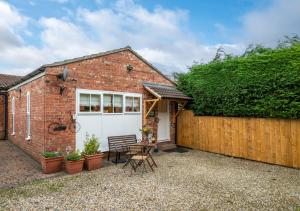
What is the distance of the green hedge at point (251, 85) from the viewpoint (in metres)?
7.14

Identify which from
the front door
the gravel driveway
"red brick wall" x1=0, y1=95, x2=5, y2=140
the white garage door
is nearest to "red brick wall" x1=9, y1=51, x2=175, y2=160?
the white garage door

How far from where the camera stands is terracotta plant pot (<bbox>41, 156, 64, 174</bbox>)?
651 centimetres

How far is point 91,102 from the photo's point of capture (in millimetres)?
8312

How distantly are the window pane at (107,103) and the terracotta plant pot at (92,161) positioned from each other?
2.19 meters

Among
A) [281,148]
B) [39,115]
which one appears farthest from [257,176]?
[39,115]

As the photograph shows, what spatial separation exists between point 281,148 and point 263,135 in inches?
30.1

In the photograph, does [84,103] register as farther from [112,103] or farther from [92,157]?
[92,157]

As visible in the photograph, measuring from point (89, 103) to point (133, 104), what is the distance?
7.67 ft

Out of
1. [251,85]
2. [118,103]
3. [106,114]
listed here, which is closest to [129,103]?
[118,103]

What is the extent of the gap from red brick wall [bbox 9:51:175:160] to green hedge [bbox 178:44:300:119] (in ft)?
9.71

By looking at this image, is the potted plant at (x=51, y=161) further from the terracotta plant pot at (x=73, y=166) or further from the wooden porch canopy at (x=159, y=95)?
the wooden porch canopy at (x=159, y=95)

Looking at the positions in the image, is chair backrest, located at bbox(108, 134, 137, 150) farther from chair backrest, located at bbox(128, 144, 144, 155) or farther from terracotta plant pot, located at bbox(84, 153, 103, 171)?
chair backrest, located at bbox(128, 144, 144, 155)

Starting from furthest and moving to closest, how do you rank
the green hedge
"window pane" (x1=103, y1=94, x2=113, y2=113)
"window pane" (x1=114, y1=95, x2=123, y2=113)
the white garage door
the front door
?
the front door < "window pane" (x1=114, y1=95, x2=123, y2=113) < "window pane" (x1=103, y1=94, x2=113, y2=113) < the white garage door < the green hedge

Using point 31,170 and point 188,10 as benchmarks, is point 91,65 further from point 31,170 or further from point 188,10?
point 188,10
